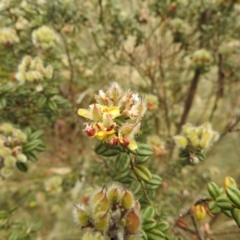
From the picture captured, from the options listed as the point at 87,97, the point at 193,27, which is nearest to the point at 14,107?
the point at 87,97

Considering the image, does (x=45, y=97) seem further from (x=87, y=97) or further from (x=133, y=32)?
(x=87, y=97)

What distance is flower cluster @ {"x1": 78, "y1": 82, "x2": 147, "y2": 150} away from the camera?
27.3 inches

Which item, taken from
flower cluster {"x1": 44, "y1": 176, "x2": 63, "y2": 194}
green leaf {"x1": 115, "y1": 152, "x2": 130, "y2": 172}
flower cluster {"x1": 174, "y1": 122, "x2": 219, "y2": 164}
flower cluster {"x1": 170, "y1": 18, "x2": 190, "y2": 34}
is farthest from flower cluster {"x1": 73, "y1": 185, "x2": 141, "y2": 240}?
flower cluster {"x1": 170, "y1": 18, "x2": 190, "y2": 34}

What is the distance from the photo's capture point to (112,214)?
69 cm

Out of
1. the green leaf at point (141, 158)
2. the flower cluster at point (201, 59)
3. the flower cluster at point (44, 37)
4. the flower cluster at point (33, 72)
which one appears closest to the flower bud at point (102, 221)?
the green leaf at point (141, 158)

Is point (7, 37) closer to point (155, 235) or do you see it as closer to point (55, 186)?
point (55, 186)

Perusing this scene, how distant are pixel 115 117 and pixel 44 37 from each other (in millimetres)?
745

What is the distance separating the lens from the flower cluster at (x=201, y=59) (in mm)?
1557

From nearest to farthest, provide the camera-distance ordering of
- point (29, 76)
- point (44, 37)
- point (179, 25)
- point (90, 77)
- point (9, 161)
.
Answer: point (9, 161)
point (29, 76)
point (44, 37)
point (179, 25)
point (90, 77)

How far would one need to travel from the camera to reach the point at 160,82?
1944mm

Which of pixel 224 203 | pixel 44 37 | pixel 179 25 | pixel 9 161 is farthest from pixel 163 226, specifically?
pixel 179 25

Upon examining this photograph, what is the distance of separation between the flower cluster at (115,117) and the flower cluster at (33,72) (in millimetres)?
459

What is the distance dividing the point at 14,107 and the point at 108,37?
2.05 feet

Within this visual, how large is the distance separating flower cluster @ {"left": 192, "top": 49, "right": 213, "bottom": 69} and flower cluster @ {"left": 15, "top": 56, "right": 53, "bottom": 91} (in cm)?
66
